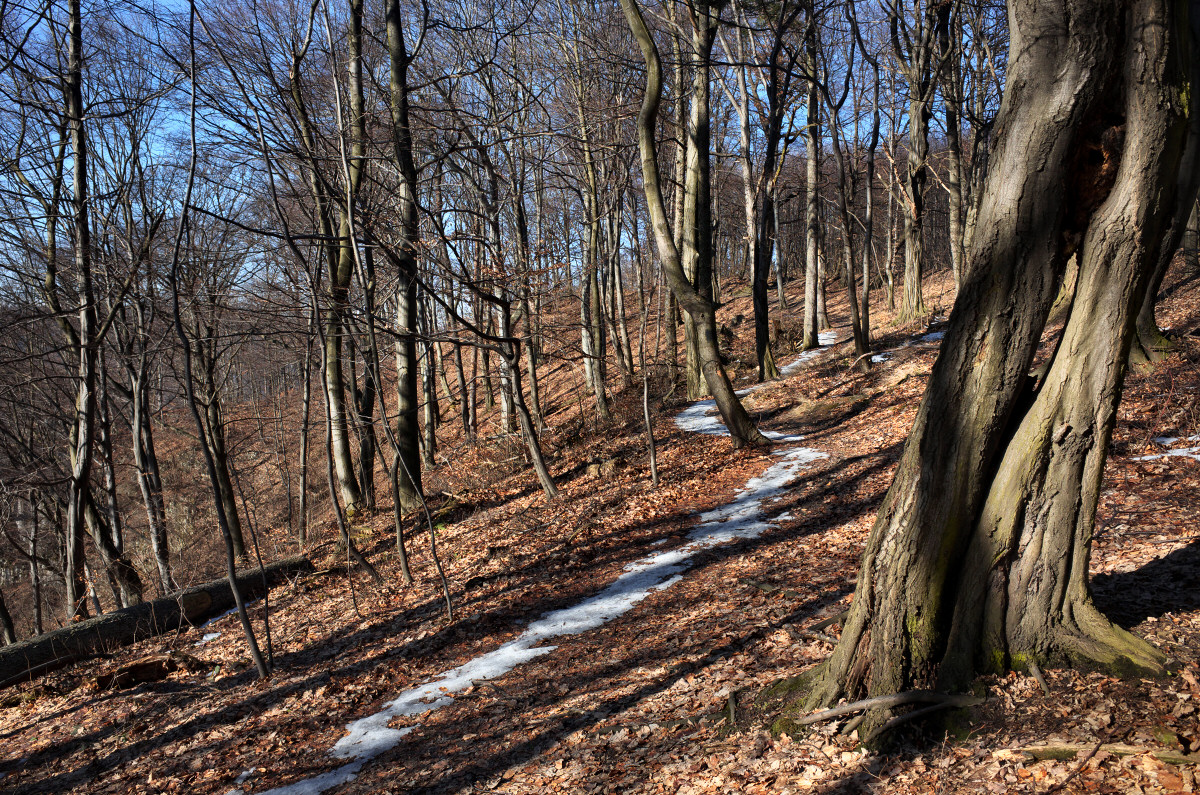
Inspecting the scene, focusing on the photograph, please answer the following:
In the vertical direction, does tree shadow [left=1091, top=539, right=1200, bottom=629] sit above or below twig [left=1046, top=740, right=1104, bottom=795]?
above

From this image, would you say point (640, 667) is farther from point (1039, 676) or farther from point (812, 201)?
point (812, 201)

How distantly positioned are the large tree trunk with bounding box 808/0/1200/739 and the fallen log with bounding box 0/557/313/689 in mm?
9262

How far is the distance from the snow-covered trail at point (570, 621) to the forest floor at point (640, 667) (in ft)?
0.16

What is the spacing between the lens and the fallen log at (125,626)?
7809 mm

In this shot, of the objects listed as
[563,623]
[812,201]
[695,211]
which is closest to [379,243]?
[563,623]

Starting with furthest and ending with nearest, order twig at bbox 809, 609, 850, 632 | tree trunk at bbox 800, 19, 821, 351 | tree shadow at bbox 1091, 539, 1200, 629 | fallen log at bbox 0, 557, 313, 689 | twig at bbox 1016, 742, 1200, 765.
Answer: tree trunk at bbox 800, 19, 821, 351 → fallen log at bbox 0, 557, 313, 689 → twig at bbox 809, 609, 850, 632 → tree shadow at bbox 1091, 539, 1200, 629 → twig at bbox 1016, 742, 1200, 765

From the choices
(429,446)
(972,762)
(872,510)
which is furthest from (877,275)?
(972,762)

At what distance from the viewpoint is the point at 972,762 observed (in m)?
2.76

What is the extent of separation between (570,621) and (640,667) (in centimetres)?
156

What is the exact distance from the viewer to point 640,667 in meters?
4.87

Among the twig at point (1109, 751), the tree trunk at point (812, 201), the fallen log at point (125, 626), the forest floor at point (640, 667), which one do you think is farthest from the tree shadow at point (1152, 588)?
the tree trunk at point (812, 201)

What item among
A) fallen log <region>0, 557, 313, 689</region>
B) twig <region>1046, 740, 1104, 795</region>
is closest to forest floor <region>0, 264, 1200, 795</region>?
twig <region>1046, 740, 1104, 795</region>

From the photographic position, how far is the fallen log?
781 cm

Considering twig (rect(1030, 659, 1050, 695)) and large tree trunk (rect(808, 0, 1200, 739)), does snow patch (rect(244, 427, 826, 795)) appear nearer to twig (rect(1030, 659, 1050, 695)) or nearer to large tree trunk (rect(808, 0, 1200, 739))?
large tree trunk (rect(808, 0, 1200, 739))
